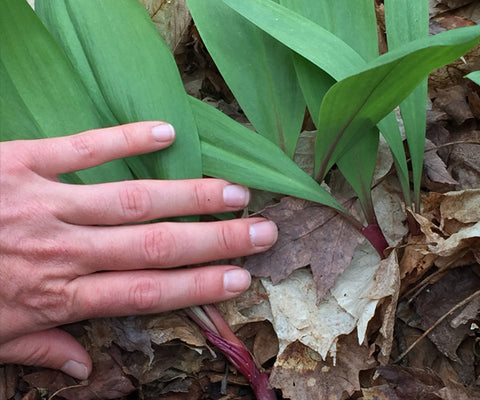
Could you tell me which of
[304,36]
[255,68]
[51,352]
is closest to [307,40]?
[304,36]

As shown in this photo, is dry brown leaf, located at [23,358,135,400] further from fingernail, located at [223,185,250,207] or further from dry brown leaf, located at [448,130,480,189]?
dry brown leaf, located at [448,130,480,189]

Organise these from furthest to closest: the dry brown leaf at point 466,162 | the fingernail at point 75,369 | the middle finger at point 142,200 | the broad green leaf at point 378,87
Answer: the dry brown leaf at point 466,162
the fingernail at point 75,369
the middle finger at point 142,200
the broad green leaf at point 378,87

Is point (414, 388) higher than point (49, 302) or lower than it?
lower

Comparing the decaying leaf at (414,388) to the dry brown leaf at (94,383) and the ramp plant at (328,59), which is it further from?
the dry brown leaf at (94,383)

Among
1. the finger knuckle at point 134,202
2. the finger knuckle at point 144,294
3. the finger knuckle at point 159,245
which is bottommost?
the finger knuckle at point 144,294

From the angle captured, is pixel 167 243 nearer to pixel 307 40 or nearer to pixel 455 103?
pixel 307 40

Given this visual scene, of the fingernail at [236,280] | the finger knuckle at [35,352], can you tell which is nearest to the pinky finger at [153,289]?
the fingernail at [236,280]
